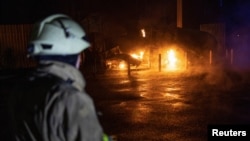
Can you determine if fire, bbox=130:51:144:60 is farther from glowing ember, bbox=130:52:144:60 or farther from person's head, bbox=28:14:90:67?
person's head, bbox=28:14:90:67

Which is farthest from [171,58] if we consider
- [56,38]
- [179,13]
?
[56,38]

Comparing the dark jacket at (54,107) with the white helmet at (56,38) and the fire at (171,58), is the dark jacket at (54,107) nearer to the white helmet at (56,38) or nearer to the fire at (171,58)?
the white helmet at (56,38)

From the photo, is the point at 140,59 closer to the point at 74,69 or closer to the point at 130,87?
the point at 130,87

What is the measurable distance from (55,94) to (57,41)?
40 centimetres

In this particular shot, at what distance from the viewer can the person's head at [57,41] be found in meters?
2.14

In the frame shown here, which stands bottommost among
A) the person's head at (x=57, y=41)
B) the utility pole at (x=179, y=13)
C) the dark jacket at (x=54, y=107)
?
the dark jacket at (x=54, y=107)

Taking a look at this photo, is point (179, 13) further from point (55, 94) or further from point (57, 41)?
point (55, 94)

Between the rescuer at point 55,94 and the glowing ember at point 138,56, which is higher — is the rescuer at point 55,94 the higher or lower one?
the lower one

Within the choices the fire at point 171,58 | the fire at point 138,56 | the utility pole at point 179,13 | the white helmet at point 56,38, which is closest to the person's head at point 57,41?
the white helmet at point 56,38

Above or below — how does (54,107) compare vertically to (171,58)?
below

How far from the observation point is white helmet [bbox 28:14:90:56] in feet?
7.04

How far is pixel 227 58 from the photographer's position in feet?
66.4

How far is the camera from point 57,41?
2.14 m

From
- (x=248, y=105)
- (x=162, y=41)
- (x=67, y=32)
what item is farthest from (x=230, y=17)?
(x=67, y=32)
